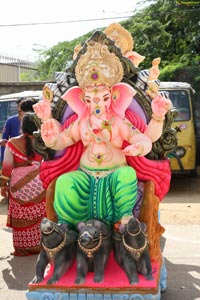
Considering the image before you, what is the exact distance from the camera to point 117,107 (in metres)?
3.10

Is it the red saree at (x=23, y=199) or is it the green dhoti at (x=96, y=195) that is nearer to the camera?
the green dhoti at (x=96, y=195)

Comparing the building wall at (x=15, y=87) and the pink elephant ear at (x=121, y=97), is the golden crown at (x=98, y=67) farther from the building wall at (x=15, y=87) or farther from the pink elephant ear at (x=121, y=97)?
the building wall at (x=15, y=87)

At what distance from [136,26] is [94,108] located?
1084 cm

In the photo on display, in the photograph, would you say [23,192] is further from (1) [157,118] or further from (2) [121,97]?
(1) [157,118]

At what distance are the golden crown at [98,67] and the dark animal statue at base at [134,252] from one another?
884 mm

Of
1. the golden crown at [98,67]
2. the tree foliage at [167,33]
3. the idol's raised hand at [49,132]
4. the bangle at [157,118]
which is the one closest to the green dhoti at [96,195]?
the idol's raised hand at [49,132]

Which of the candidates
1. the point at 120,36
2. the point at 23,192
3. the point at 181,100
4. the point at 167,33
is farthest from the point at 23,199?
the point at 167,33

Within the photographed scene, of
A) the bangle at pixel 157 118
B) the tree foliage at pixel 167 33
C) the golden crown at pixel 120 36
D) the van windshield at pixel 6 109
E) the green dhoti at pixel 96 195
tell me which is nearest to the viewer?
the green dhoti at pixel 96 195

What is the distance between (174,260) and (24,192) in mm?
1445

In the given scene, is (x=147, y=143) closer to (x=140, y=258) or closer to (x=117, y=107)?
(x=117, y=107)

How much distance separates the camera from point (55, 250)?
2.74 meters

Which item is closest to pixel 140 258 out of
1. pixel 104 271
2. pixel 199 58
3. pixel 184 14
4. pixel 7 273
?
pixel 104 271

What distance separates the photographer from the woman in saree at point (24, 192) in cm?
432

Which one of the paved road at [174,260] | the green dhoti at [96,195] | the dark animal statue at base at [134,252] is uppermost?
the green dhoti at [96,195]
